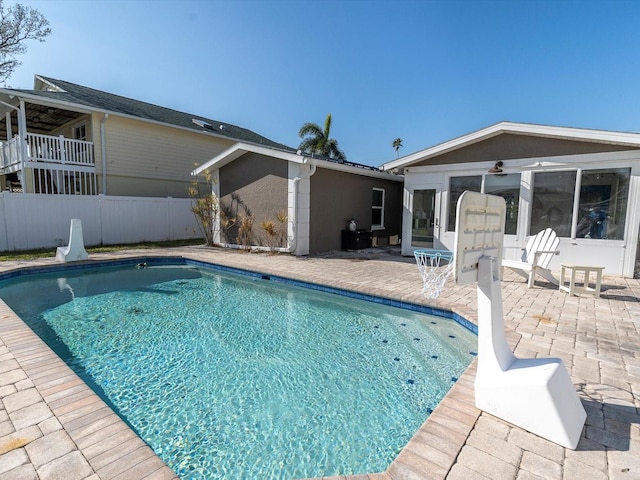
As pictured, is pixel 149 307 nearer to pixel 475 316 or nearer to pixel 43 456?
pixel 43 456

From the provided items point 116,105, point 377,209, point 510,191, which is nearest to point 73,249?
point 116,105

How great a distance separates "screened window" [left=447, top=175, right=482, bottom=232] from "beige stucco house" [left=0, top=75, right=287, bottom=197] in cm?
1310

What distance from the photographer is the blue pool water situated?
8.65 ft

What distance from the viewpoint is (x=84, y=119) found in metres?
14.3

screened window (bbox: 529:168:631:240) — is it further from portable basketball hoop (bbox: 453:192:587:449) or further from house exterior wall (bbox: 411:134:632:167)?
portable basketball hoop (bbox: 453:192:587:449)

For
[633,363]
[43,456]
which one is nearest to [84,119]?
[43,456]

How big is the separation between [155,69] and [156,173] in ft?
15.7

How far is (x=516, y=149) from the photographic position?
28.3ft

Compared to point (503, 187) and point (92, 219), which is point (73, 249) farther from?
point (503, 187)

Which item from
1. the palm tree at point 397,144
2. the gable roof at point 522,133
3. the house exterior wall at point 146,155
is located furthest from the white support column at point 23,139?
the palm tree at point 397,144

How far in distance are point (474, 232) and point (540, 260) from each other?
5.88 meters

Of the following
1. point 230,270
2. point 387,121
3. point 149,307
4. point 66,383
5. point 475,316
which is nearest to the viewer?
point 66,383

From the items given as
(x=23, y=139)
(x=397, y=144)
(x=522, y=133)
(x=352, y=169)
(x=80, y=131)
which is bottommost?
(x=352, y=169)

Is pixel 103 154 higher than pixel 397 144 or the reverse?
the reverse
